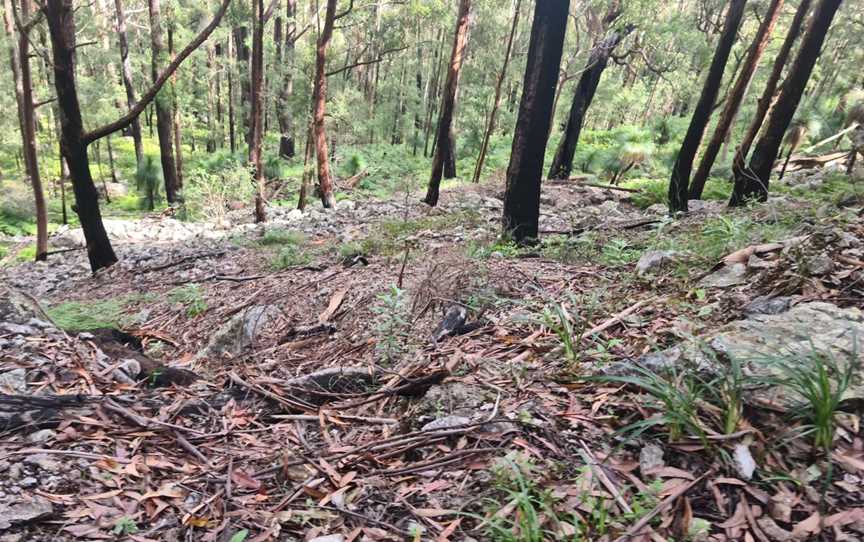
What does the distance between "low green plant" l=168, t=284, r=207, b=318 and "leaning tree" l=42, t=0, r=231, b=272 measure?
290cm

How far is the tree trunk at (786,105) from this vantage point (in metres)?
6.58

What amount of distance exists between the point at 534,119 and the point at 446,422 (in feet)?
14.8

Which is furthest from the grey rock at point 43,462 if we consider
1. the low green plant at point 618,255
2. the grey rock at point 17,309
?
the low green plant at point 618,255

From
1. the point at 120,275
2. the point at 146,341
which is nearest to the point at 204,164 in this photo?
the point at 120,275

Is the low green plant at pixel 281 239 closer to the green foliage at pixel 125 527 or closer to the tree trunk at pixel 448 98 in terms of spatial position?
the tree trunk at pixel 448 98

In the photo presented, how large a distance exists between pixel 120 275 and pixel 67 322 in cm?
397

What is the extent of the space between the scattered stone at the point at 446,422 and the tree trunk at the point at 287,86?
14.2m

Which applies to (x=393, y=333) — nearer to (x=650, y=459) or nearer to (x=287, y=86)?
(x=650, y=459)

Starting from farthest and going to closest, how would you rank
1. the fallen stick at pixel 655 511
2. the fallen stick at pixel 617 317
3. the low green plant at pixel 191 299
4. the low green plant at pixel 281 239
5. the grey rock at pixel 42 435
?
the low green plant at pixel 281 239, the low green plant at pixel 191 299, the fallen stick at pixel 617 317, the grey rock at pixel 42 435, the fallen stick at pixel 655 511

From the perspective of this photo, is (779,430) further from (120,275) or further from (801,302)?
(120,275)

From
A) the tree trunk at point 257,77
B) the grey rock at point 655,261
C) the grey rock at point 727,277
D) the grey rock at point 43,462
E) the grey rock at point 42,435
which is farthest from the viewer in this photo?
the tree trunk at point 257,77

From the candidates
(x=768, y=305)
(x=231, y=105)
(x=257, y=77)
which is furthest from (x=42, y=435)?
(x=231, y=105)

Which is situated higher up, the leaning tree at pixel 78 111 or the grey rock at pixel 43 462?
A: the leaning tree at pixel 78 111

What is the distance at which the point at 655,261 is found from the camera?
387cm
